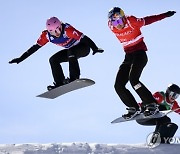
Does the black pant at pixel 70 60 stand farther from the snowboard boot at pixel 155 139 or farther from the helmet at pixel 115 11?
the snowboard boot at pixel 155 139

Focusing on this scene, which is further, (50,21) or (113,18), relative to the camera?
(50,21)

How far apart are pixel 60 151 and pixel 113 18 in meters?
3.72

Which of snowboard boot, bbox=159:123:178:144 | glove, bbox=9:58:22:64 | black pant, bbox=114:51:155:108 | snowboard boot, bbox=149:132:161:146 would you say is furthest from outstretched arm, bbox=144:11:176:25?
glove, bbox=9:58:22:64

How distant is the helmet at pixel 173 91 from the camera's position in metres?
12.0

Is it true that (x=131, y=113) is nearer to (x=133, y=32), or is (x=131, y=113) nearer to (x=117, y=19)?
(x=133, y=32)

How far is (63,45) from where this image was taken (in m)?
12.4

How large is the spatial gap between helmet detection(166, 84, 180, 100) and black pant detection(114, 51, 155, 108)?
1.21m

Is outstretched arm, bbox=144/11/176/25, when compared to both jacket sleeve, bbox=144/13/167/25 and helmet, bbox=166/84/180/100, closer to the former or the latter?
jacket sleeve, bbox=144/13/167/25

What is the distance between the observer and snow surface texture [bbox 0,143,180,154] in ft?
29.3

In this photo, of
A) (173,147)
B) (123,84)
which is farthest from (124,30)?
(173,147)

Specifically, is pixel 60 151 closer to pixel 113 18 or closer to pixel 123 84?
pixel 123 84

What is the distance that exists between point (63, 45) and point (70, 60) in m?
0.46

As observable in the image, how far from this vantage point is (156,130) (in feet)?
36.4

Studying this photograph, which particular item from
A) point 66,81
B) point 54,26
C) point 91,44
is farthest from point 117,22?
point 66,81
